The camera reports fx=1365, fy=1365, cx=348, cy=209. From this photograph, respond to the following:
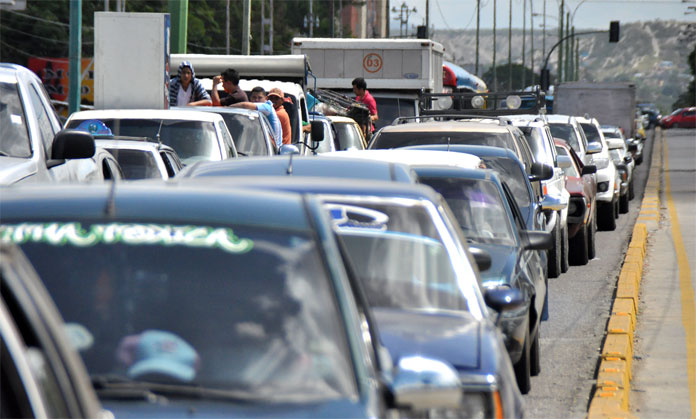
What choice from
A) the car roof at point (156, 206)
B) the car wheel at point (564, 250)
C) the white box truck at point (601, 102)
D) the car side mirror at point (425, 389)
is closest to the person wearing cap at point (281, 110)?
the car wheel at point (564, 250)

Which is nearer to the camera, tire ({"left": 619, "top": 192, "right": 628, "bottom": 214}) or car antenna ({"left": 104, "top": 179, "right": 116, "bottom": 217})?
car antenna ({"left": 104, "top": 179, "right": 116, "bottom": 217})

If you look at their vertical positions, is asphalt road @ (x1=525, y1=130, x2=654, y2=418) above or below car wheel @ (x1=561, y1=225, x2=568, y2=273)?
below

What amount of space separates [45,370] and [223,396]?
969 millimetres

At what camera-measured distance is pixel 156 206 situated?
3932 mm

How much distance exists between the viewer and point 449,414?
14.7 ft

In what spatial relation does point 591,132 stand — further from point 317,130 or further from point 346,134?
point 317,130

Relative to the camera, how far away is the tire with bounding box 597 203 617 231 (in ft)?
70.6

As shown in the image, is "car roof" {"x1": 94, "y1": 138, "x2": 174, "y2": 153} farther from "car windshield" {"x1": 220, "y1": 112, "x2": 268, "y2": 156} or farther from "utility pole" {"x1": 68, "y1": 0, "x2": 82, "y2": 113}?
"utility pole" {"x1": 68, "y1": 0, "x2": 82, "y2": 113}

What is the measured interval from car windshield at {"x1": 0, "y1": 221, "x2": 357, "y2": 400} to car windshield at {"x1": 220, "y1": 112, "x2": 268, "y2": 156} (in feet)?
37.8

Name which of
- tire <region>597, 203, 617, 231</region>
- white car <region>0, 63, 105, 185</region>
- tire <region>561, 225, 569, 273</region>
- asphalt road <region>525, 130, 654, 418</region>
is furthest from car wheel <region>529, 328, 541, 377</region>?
tire <region>597, 203, 617, 231</region>

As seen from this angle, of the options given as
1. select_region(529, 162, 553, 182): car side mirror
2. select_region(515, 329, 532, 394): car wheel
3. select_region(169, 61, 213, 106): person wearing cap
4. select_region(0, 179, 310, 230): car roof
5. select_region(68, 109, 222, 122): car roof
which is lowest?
select_region(515, 329, 532, 394): car wheel

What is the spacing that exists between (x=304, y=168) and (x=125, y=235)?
10.5 feet

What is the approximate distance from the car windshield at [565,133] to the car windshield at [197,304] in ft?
58.3

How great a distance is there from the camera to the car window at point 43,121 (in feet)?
28.9
